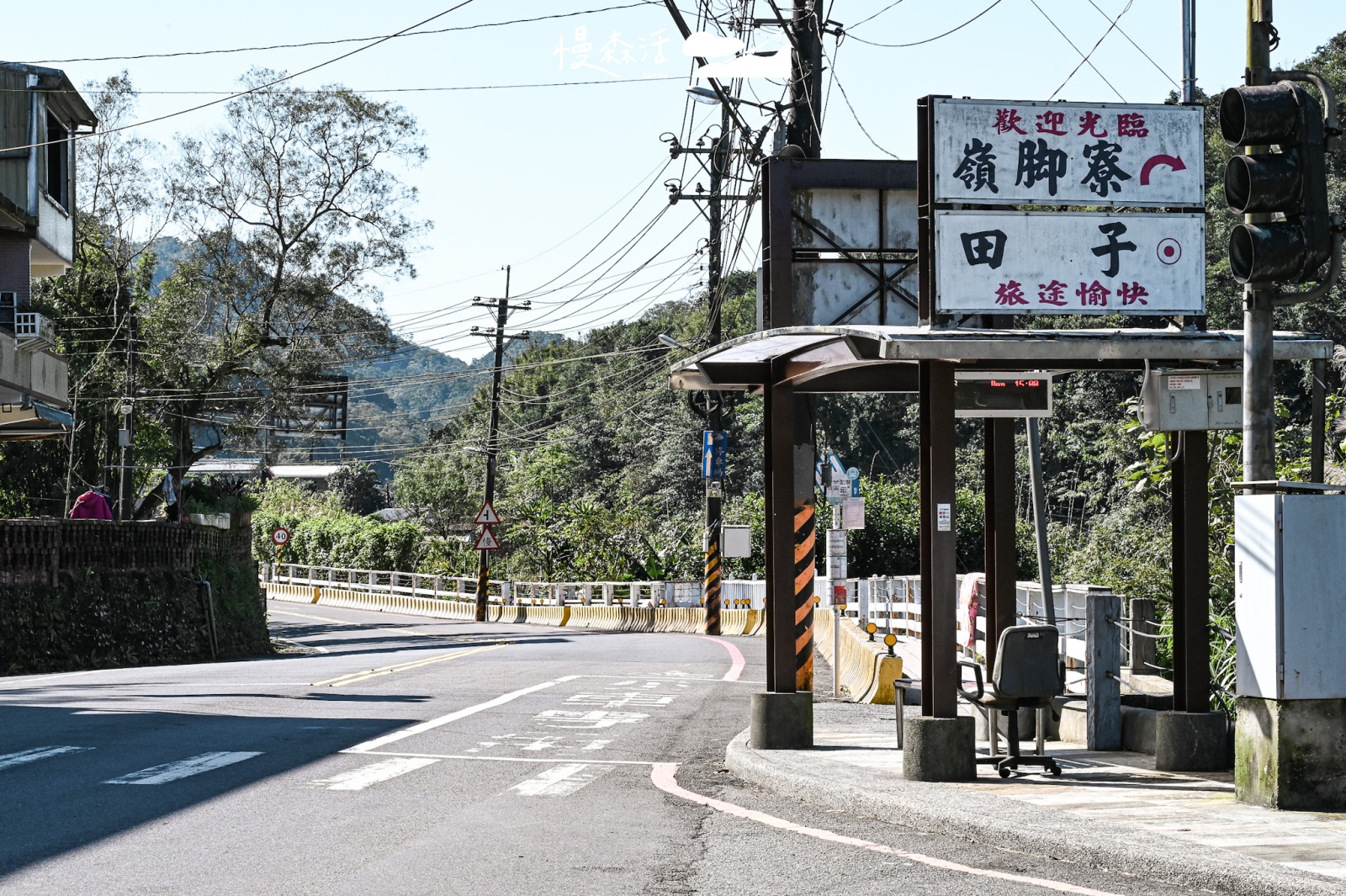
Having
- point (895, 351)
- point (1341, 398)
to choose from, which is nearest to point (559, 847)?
point (895, 351)

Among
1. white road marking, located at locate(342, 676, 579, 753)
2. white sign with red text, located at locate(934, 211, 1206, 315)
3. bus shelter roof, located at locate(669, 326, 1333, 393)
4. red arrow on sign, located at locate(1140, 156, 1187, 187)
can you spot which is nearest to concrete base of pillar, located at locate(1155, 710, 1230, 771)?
bus shelter roof, located at locate(669, 326, 1333, 393)

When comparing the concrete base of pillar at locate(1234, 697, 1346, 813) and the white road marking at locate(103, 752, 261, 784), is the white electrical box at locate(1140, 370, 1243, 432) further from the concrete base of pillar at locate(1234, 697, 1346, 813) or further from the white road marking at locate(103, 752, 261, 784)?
the white road marking at locate(103, 752, 261, 784)

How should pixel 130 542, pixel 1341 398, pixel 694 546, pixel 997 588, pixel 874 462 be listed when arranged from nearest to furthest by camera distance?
pixel 997 588, pixel 1341 398, pixel 130 542, pixel 694 546, pixel 874 462

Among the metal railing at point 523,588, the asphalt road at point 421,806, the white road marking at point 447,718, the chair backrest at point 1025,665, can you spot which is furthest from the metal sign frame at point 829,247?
the metal railing at point 523,588

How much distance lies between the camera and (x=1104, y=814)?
8.28 meters

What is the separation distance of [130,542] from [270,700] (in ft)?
49.8

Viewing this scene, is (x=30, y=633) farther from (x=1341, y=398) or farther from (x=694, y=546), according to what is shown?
(x=694, y=546)

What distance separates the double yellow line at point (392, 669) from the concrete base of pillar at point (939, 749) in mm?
10687

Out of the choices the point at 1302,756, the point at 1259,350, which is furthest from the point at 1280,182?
the point at 1302,756

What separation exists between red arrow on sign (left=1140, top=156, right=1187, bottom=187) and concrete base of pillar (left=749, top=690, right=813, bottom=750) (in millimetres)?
4655

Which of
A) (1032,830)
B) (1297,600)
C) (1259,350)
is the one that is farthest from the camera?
(1259,350)

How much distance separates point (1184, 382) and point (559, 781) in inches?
206

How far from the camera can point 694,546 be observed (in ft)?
166

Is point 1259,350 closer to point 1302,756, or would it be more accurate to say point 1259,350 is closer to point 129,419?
point 1302,756
